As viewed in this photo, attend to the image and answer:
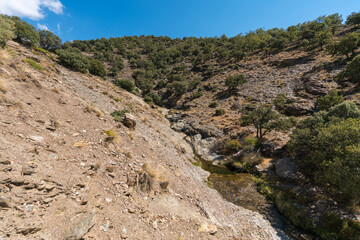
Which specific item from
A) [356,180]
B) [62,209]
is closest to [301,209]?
[356,180]

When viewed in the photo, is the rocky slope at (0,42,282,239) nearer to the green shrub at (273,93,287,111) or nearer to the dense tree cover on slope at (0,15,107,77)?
the dense tree cover on slope at (0,15,107,77)

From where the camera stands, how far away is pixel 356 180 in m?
8.72

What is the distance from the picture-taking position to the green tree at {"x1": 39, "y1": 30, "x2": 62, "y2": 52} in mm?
29961

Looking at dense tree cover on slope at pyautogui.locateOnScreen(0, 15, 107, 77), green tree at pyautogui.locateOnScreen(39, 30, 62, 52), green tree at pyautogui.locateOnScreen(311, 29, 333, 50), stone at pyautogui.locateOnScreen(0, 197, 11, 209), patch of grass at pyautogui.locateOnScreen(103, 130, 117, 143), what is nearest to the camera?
stone at pyautogui.locateOnScreen(0, 197, 11, 209)

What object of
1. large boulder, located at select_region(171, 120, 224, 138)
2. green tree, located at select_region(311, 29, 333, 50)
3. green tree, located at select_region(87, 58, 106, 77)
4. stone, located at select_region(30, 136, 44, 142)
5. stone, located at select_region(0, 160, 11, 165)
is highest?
green tree, located at select_region(311, 29, 333, 50)

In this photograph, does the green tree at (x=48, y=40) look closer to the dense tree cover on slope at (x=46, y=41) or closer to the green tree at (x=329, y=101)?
the dense tree cover on slope at (x=46, y=41)

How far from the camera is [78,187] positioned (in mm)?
4883

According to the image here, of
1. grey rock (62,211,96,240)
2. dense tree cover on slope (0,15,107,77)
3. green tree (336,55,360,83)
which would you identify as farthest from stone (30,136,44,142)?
green tree (336,55,360,83)

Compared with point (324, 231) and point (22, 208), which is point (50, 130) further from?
point (324, 231)

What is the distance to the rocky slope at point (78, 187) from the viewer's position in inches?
143

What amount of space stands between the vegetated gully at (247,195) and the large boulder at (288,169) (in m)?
3.16

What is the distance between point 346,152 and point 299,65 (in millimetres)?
44647

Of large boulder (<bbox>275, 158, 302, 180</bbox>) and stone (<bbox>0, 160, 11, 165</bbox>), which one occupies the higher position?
large boulder (<bbox>275, 158, 302, 180</bbox>)

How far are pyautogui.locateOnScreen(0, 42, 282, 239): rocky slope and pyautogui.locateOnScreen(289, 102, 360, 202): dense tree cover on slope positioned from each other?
20.4 feet
